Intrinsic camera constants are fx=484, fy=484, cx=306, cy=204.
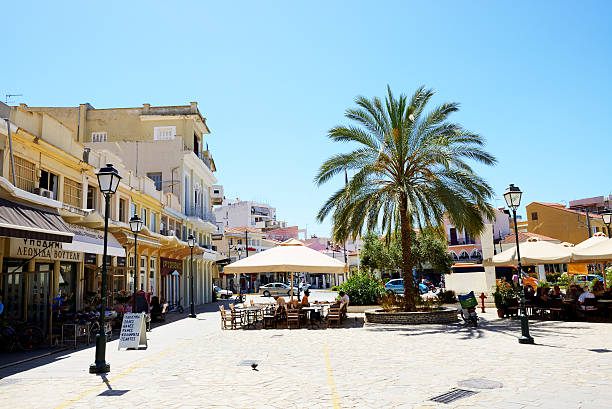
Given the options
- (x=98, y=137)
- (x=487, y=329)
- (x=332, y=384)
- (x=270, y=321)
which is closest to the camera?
(x=332, y=384)

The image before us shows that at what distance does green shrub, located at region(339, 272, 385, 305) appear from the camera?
77.0ft

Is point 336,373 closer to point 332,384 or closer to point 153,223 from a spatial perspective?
point 332,384

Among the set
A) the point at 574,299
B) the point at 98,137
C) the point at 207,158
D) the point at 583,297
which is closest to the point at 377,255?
the point at 207,158

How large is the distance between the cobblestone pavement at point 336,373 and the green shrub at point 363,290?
923 cm

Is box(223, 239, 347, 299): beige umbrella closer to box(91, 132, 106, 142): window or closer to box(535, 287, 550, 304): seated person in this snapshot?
box(535, 287, 550, 304): seated person

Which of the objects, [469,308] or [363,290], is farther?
[363,290]

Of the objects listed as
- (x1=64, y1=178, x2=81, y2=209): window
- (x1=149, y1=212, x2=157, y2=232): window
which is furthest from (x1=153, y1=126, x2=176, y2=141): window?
(x1=64, y1=178, x2=81, y2=209): window

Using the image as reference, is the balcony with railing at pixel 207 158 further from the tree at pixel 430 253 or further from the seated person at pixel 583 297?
the seated person at pixel 583 297

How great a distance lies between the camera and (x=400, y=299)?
1862 cm

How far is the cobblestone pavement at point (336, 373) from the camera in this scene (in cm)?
674

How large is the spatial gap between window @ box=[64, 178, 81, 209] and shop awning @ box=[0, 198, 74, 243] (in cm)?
373

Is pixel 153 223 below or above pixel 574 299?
above

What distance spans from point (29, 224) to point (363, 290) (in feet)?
51.5

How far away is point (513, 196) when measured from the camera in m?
13.2
